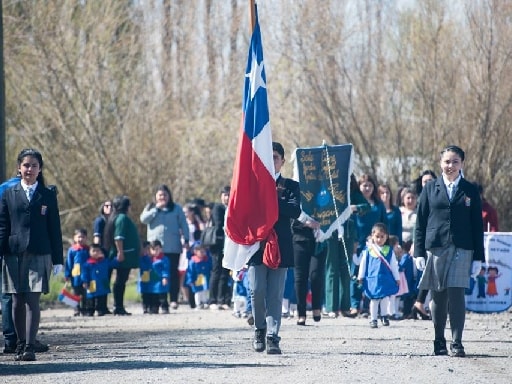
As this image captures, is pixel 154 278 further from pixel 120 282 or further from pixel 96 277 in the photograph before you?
pixel 96 277

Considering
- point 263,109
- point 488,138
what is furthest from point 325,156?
point 488,138

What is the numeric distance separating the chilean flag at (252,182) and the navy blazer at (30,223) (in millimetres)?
1654

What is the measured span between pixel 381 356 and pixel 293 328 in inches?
153

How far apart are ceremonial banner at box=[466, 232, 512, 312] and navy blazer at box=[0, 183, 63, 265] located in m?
8.38

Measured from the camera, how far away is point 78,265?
21406 mm

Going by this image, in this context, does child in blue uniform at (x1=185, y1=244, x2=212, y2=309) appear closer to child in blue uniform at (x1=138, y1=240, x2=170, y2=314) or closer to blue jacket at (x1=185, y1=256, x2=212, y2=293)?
blue jacket at (x1=185, y1=256, x2=212, y2=293)

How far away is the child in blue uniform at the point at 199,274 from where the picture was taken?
22.8 meters

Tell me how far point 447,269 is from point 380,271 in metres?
4.86

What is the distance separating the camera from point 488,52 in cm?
2630

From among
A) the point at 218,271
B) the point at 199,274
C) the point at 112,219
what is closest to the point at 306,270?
the point at 218,271

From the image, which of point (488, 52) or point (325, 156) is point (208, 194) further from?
point (325, 156)

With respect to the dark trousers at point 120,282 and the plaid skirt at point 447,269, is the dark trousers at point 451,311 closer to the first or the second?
the plaid skirt at point 447,269

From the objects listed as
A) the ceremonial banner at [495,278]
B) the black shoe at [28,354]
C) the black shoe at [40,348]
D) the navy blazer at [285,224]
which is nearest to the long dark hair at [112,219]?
the ceremonial banner at [495,278]

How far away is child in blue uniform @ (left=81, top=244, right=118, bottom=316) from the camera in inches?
840
